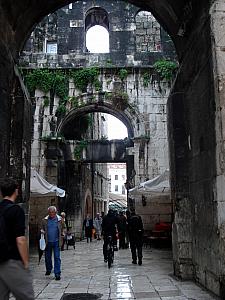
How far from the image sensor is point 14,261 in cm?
331

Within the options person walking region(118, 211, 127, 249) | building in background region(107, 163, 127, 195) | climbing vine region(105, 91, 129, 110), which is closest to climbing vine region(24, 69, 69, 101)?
climbing vine region(105, 91, 129, 110)

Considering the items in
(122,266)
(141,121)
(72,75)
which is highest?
(72,75)

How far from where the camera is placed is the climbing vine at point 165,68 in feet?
56.3

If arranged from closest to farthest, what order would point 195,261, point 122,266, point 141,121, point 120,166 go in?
point 195,261 → point 122,266 → point 141,121 → point 120,166

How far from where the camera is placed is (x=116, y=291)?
634 centimetres

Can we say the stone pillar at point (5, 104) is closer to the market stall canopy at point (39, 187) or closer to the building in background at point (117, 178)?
the market stall canopy at point (39, 187)

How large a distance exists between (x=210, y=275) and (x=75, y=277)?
3264 millimetres

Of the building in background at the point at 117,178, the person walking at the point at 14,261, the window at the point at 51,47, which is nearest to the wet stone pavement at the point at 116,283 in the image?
the person walking at the point at 14,261

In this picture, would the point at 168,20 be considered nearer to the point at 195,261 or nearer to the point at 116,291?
the point at 195,261


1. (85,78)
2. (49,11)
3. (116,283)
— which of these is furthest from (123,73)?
(116,283)

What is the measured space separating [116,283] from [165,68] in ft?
39.8

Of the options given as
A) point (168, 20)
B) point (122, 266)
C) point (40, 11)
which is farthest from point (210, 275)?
point (40, 11)

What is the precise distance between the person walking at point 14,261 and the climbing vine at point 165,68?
48.4 feet

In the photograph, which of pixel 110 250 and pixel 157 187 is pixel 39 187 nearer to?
pixel 110 250
